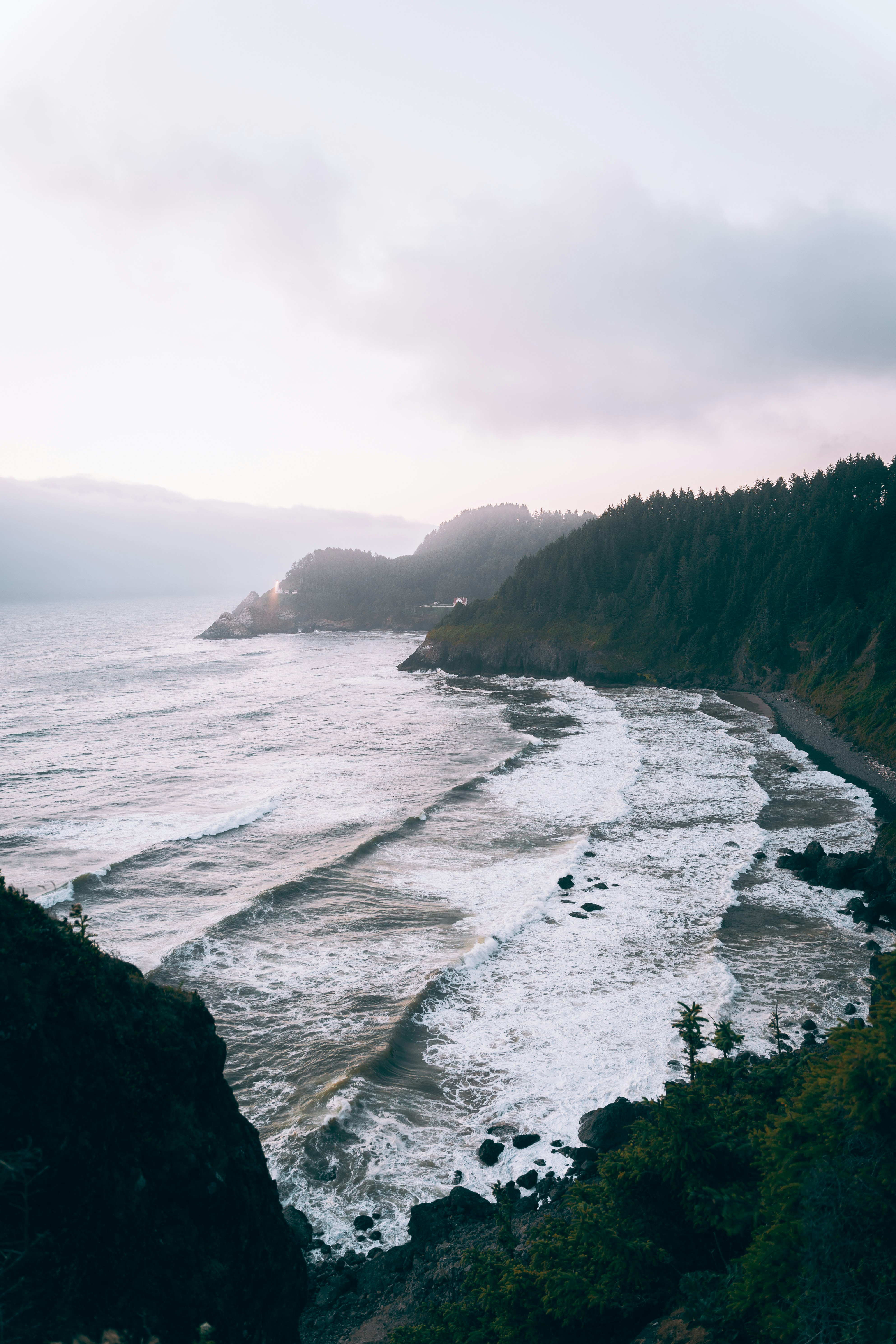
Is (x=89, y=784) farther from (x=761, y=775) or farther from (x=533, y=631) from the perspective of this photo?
(x=533, y=631)

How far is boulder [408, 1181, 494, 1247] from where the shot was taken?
15656 millimetres

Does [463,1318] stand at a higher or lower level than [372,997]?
higher

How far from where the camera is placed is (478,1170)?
17578 mm

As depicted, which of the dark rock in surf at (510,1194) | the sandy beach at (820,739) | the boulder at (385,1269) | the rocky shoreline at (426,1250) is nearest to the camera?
the rocky shoreline at (426,1250)

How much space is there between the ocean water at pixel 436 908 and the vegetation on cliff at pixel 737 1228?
6.33m

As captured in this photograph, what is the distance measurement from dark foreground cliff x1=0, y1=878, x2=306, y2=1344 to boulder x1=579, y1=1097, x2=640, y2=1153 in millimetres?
9242

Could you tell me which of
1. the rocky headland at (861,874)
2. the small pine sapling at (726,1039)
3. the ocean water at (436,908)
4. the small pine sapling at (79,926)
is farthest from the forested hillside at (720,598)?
the small pine sapling at (79,926)

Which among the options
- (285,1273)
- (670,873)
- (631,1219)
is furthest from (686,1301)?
(670,873)

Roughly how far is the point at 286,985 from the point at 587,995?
38.9ft

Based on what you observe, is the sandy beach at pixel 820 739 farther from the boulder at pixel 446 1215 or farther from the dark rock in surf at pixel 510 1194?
the boulder at pixel 446 1215

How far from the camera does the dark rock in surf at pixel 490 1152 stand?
17719 mm

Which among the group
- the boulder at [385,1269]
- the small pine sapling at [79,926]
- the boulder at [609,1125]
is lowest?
the boulder at [385,1269]

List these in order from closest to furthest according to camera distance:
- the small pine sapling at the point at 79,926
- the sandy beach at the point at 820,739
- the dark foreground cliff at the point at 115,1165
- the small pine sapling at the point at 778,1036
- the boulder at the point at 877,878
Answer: the dark foreground cliff at the point at 115,1165 → the small pine sapling at the point at 79,926 → the small pine sapling at the point at 778,1036 → the boulder at the point at 877,878 → the sandy beach at the point at 820,739

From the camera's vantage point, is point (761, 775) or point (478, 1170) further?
point (761, 775)
